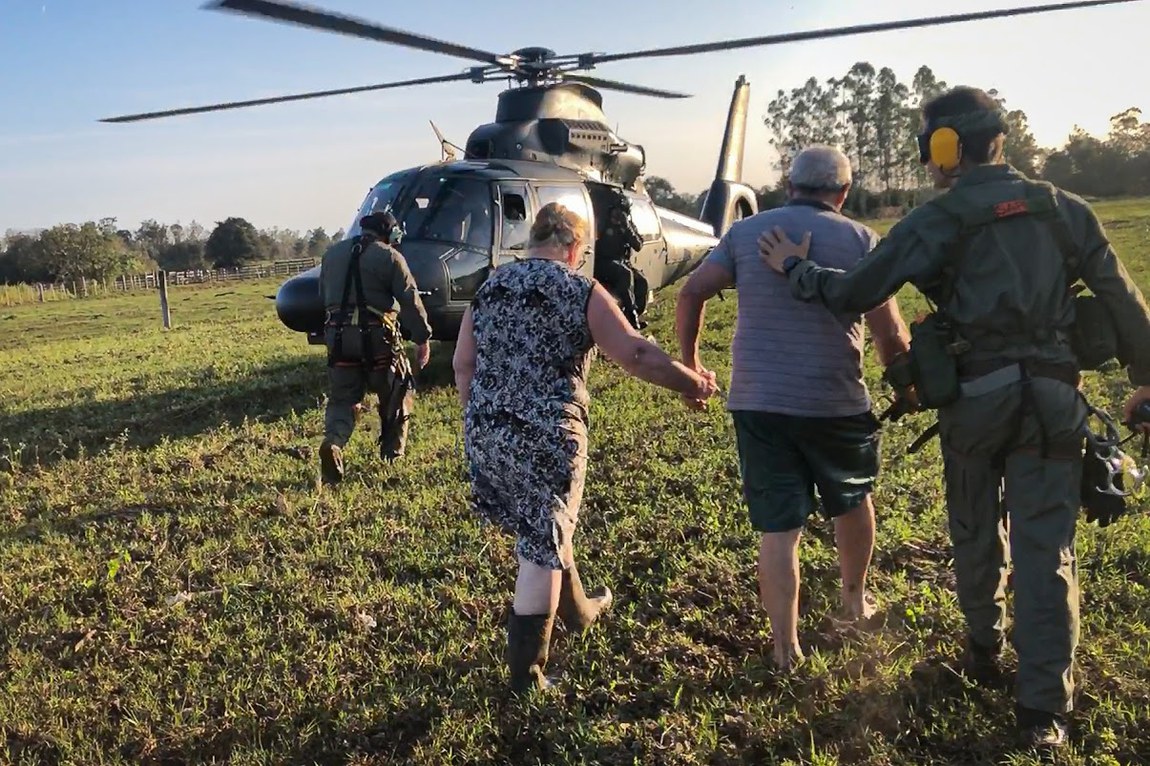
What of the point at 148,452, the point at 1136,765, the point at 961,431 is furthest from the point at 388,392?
the point at 1136,765

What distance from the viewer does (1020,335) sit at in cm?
268

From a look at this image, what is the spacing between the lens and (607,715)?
312cm

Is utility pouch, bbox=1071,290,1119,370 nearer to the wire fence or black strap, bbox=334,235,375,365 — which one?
black strap, bbox=334,235,375,365

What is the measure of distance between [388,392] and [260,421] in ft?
7.62

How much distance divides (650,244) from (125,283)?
47.9 metres

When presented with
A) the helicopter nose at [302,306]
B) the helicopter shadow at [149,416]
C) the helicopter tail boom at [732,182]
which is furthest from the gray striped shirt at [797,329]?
the helicopter tail boom at [732,182]

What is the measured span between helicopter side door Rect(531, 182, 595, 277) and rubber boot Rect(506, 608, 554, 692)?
229 inches

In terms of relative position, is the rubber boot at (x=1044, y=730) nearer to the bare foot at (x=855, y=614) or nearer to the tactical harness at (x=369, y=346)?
the bare foot at (x=855, y=614)

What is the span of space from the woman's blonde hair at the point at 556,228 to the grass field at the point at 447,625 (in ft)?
5.36

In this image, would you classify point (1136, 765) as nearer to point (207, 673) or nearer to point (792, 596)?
point (792, 596)

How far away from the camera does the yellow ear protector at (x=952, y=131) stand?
2768 mm

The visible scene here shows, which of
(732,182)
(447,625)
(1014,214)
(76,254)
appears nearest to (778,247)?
(1014,214)

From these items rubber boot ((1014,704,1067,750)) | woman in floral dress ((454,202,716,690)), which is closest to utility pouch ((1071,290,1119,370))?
rubber boot ((1014,704,1067,750))

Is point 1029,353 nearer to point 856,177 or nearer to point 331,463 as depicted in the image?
point 331,463
